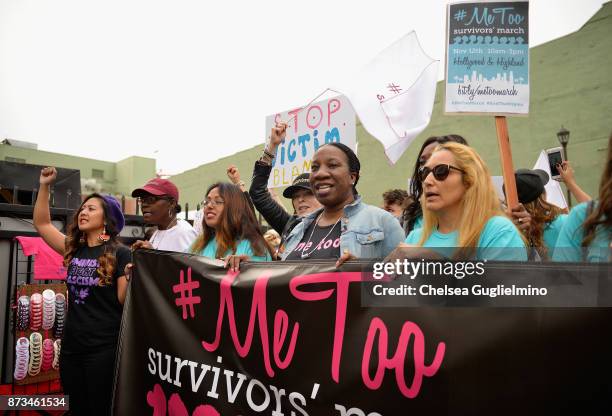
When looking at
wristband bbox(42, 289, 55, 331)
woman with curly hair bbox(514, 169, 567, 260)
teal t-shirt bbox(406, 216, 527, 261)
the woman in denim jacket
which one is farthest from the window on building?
teal t-shirt bbox(406, 216, 527, 261)

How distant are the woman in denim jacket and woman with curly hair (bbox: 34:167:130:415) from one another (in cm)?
119

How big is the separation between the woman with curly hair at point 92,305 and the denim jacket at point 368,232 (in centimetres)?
151

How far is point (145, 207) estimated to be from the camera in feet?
12.9

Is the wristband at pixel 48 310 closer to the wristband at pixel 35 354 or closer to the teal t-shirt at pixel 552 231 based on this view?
the wristband at pixel 35 354

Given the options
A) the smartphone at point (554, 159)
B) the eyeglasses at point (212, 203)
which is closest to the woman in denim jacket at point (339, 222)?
the eyeglasses at point (212, 203)

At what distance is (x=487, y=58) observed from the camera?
9.55 feet

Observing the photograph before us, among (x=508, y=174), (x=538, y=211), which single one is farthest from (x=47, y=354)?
(x=538, y=211)

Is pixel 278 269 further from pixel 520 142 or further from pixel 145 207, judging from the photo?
pixel 520 142

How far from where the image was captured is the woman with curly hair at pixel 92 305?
113 inches

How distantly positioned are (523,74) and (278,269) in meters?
1.97

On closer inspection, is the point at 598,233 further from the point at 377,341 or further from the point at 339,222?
the point at 339,222

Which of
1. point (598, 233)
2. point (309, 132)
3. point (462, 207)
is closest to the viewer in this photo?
point (598, 233)

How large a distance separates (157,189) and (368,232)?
6.85ft

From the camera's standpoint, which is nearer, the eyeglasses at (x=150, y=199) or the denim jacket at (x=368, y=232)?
the denim jacket at (x=368, y=232)
